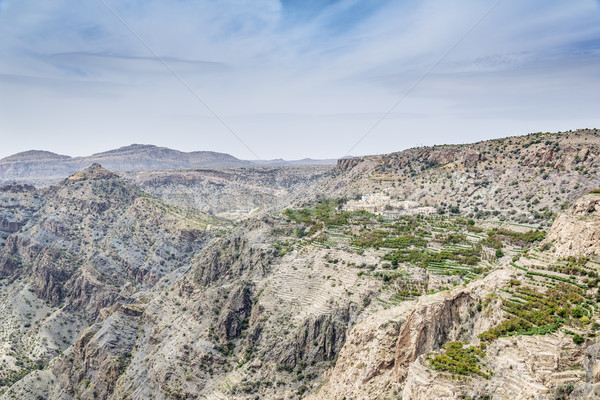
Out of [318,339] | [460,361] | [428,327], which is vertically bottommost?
[318,339]

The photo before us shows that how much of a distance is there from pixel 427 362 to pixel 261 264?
171 feet

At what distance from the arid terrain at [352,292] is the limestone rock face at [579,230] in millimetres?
211

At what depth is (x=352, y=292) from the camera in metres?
64.8

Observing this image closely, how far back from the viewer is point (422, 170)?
142375 mm

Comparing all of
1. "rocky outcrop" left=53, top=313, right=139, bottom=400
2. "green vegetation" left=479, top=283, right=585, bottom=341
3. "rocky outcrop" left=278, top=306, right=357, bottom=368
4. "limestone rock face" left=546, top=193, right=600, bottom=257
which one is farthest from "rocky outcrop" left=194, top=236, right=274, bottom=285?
"green vegetation" left=479, top=283, right=585, bottom=341

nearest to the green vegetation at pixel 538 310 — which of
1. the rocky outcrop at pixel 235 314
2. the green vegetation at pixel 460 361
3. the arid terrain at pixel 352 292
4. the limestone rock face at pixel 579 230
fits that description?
the arid terrain at pixel 352 292

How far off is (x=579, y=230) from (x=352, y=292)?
31075 millimetres

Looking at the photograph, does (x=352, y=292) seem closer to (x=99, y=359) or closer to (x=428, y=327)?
(x=428, y=327)

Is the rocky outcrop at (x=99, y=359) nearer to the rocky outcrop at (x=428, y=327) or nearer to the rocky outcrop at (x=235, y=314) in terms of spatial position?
the rocky outcrop at (x=235, y=314)

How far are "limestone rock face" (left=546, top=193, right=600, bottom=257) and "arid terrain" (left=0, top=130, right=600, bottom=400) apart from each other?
0.21 metres

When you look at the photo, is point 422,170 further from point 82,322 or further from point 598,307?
point 82,322

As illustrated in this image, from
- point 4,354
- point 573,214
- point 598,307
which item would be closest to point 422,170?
point 573,214

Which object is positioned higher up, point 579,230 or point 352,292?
point 579,230

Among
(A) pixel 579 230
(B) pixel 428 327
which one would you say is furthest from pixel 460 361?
(A) pixel 579 230
